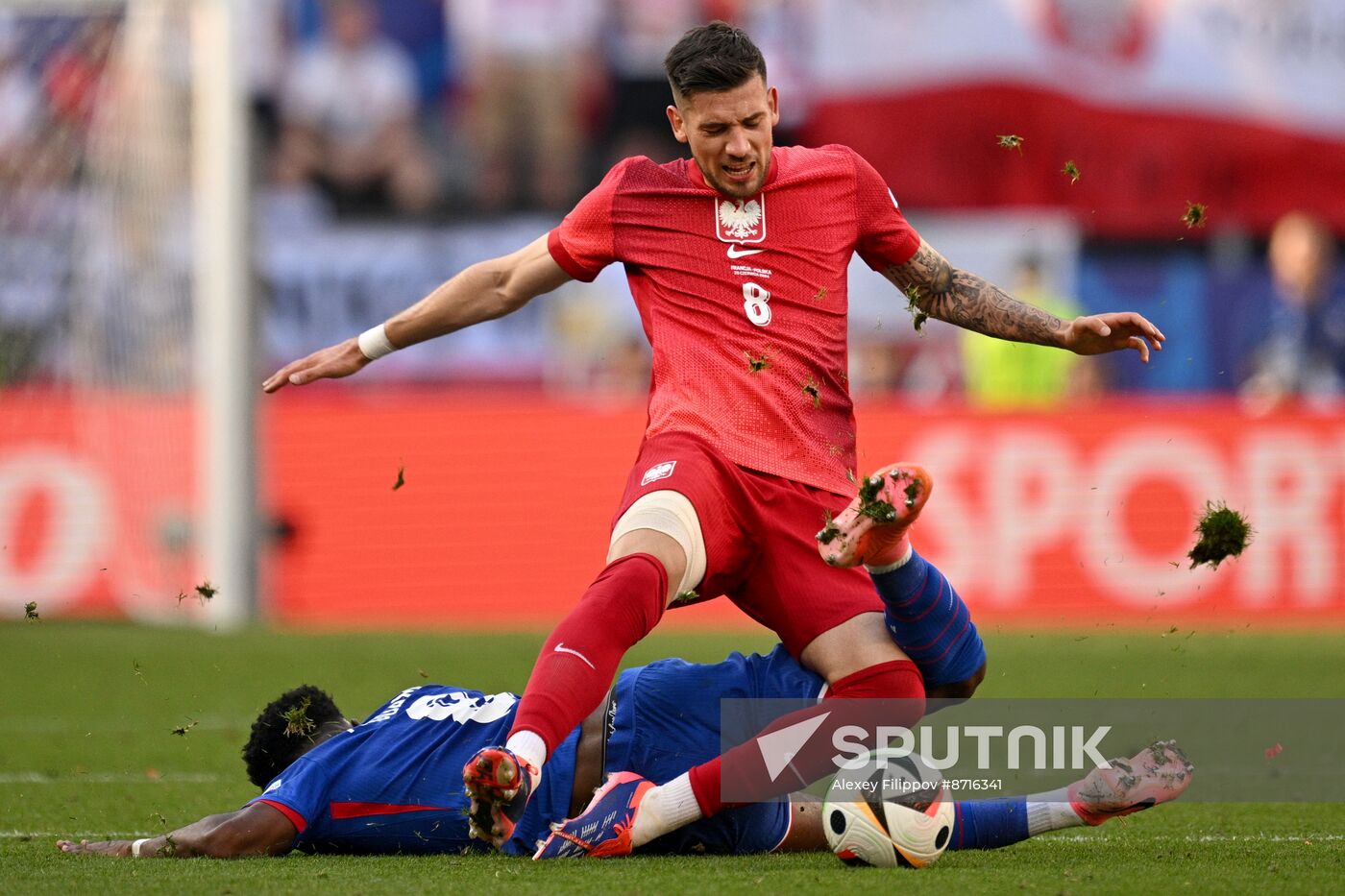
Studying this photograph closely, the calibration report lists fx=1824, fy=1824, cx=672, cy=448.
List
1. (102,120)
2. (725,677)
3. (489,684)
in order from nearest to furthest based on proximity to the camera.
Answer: (725,677) < (489,684) < (102,120)

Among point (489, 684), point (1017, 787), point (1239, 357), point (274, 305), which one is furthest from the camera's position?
point (274, 305)

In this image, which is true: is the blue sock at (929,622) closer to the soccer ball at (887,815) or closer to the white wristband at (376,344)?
the soccer ball at (887,815)

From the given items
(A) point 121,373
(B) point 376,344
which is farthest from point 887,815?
(A) point 121,373

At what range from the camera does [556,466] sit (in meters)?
13.4

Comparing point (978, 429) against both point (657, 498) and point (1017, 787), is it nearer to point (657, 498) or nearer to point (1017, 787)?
point (1017, 787)

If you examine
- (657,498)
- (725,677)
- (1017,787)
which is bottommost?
(1017,787)

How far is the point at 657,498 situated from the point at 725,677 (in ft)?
1.96

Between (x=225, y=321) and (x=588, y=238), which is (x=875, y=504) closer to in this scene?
(x=588, y=238)

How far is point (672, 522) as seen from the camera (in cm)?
467

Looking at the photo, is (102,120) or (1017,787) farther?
(102,120)

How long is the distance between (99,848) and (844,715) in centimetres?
201

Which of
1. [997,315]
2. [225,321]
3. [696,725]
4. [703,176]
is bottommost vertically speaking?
[696,725]

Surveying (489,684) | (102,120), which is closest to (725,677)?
(489,684)

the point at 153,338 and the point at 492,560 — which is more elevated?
the point at 153,338
